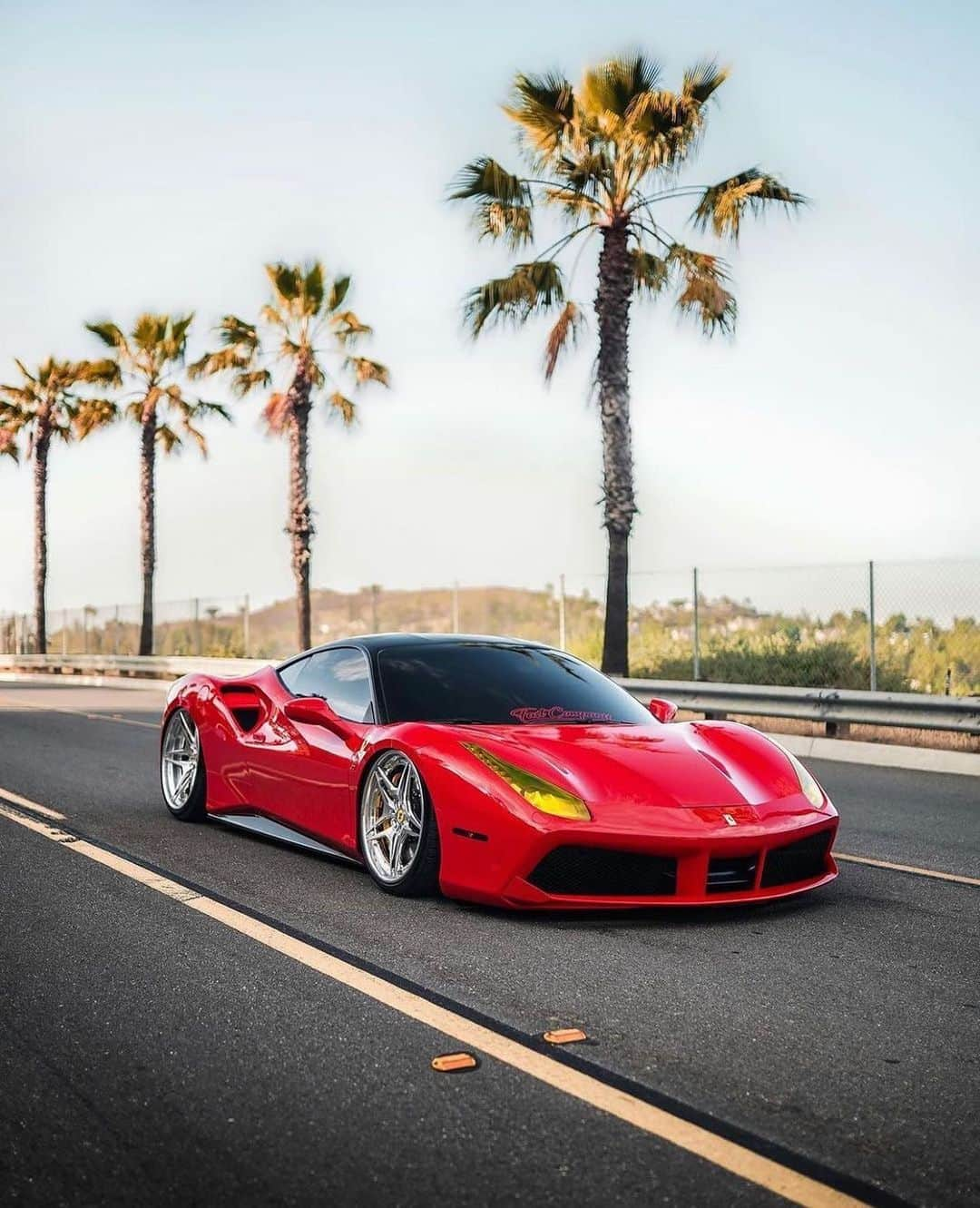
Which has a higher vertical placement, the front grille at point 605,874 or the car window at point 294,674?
the car window at point 294,674

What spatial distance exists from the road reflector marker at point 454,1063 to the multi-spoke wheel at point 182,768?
188 inches

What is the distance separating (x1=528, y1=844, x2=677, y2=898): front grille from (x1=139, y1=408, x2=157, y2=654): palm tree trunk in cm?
3495

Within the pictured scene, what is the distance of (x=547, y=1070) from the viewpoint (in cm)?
402

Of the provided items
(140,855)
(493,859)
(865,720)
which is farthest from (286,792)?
(865,720)

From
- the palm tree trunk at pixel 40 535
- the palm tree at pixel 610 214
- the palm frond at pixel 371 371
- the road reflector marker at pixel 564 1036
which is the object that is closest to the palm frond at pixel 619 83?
the palm tree at pixel 610 214

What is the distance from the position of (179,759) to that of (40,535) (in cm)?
4212

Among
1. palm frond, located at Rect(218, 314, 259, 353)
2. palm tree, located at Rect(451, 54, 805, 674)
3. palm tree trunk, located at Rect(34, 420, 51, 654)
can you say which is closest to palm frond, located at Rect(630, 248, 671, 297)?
palm tree, located at Rect(451, 54, 805, 674)

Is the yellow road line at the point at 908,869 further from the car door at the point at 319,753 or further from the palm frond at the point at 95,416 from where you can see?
the palm frond at the point at 95,416

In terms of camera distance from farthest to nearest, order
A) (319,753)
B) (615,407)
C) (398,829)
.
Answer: (615,407)
(319,753)
(398,829)

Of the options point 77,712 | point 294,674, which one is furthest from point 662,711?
point 77,712

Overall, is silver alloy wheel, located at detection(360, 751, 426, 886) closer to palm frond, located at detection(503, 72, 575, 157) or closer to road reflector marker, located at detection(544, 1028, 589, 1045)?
road reflector marker, located at detection(544, 1028, 589, 1045)

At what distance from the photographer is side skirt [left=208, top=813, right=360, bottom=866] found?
23.4 feet

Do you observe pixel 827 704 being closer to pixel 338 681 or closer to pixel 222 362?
pixel 338 681

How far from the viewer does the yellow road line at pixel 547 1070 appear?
3.25 meters
